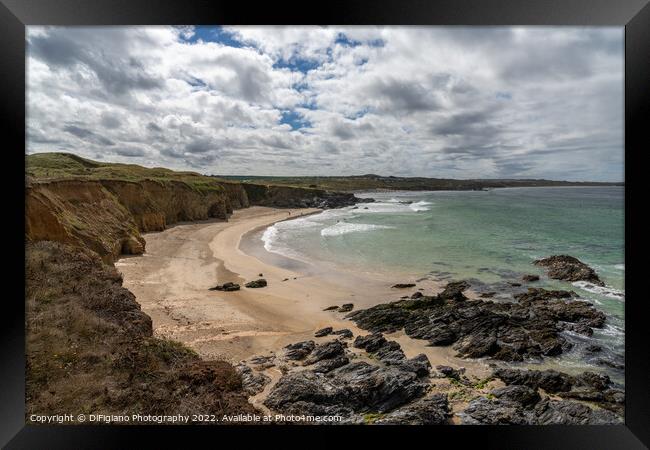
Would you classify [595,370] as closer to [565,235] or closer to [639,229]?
[639,229]

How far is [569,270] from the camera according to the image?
14.2 m

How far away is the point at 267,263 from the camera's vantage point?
54.5ft

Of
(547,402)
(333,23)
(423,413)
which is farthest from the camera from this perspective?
(547,402)

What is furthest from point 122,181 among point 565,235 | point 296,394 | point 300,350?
point 565,235

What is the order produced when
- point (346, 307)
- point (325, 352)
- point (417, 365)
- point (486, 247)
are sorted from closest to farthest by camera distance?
point (417, 365) < point (325, 352) < point (346, 307) < point (486, 247)

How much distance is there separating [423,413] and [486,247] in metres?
19.0

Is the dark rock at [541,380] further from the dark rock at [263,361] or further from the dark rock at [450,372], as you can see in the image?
the dark rock at [263,361]

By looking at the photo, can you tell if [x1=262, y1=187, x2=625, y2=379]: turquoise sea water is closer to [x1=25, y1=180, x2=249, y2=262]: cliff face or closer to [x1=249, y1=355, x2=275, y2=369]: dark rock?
[x1=249, y1=355, x2=275, y2=369]: dark rock

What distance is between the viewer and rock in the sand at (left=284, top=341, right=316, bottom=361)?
6.83m

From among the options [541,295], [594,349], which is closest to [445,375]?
[594,349]

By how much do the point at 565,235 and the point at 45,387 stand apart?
2951 cm

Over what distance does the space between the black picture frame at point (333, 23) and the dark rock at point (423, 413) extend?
120cm

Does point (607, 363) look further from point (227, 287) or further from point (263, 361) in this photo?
point (227, 287)

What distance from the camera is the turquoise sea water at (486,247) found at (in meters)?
11.8
